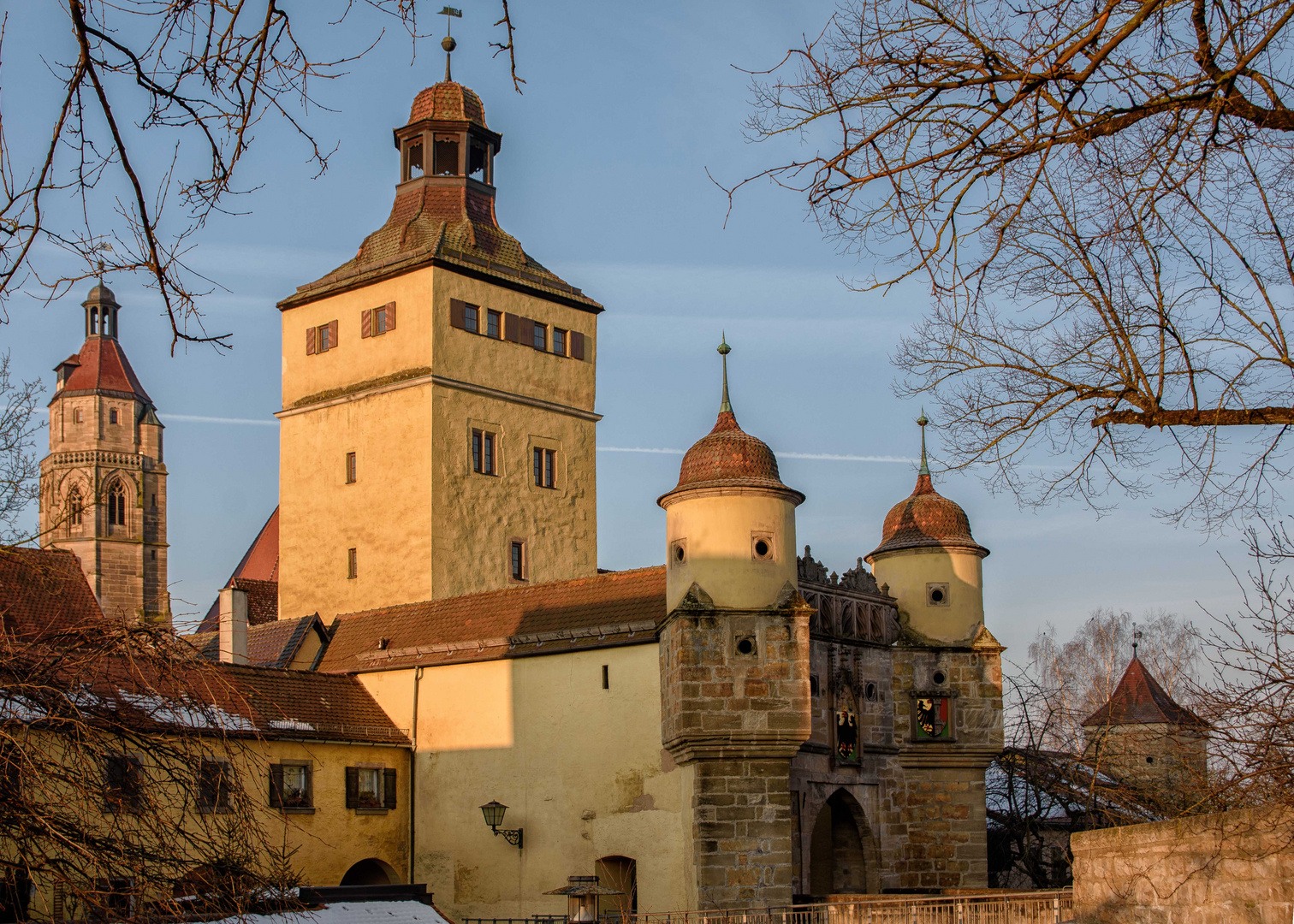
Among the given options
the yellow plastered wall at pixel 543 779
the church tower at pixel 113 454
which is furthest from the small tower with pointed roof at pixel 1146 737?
the church tower at pixel 113 454

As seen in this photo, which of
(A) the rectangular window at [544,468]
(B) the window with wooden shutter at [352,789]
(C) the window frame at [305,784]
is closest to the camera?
(C) the window frame at [305,784]

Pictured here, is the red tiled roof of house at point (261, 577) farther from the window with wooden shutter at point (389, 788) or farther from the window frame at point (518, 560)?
the window with wooden shutter at point (389, 788)

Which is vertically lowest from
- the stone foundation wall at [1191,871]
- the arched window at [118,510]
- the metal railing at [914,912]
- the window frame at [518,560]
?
the metal railing at [914,912]

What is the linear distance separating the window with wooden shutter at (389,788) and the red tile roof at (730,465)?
804cm

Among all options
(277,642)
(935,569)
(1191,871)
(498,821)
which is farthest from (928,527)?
(1191,871)

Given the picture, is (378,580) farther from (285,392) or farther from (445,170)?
(445,170)

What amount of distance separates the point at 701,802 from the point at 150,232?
18026mm

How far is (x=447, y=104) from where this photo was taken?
4244 centimetres

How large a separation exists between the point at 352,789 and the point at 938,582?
36.7ft

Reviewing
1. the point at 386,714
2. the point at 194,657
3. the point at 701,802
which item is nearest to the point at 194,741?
the point at 194,657

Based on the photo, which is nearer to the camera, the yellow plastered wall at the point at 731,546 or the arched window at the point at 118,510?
the yellow plastered wall at the point at 731,546

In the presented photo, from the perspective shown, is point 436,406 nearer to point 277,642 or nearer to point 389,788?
point 277,642

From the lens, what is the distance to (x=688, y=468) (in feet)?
82.4

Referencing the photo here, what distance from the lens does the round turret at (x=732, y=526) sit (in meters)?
24.2
